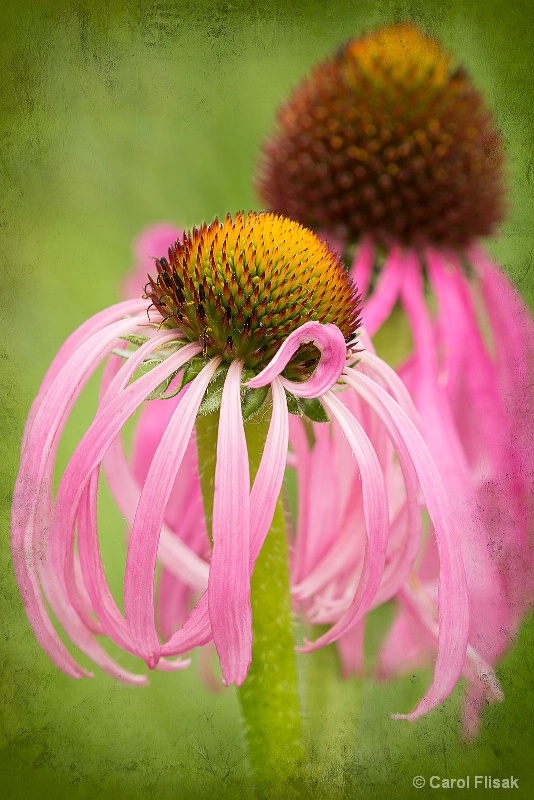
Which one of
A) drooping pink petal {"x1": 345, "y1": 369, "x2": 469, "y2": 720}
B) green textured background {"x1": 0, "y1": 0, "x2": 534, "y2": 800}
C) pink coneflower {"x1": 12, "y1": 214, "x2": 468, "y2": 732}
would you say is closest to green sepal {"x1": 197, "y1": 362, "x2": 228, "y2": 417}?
pink coneflower {"x1": 12, "y1": 214, "x2": 468, "y2": 732}

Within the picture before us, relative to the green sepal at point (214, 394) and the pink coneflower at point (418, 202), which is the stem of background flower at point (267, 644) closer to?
the green sepal at point (214, 394)

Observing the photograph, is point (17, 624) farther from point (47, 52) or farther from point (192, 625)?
point (47, 52)

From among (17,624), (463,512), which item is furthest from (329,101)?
(17,624)

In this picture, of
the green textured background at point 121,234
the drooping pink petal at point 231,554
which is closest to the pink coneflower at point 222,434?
the drooping pink petal at point 231,554

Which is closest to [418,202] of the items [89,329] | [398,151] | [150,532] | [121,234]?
[398,151]

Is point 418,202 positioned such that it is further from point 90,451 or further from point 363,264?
point 90,451

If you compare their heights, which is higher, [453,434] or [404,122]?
[404,122]

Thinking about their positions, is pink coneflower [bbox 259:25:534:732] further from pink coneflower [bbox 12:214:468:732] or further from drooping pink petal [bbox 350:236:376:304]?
pink coneflower [bbox 12:214:468:732]

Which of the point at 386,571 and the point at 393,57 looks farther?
the point at 393,57
